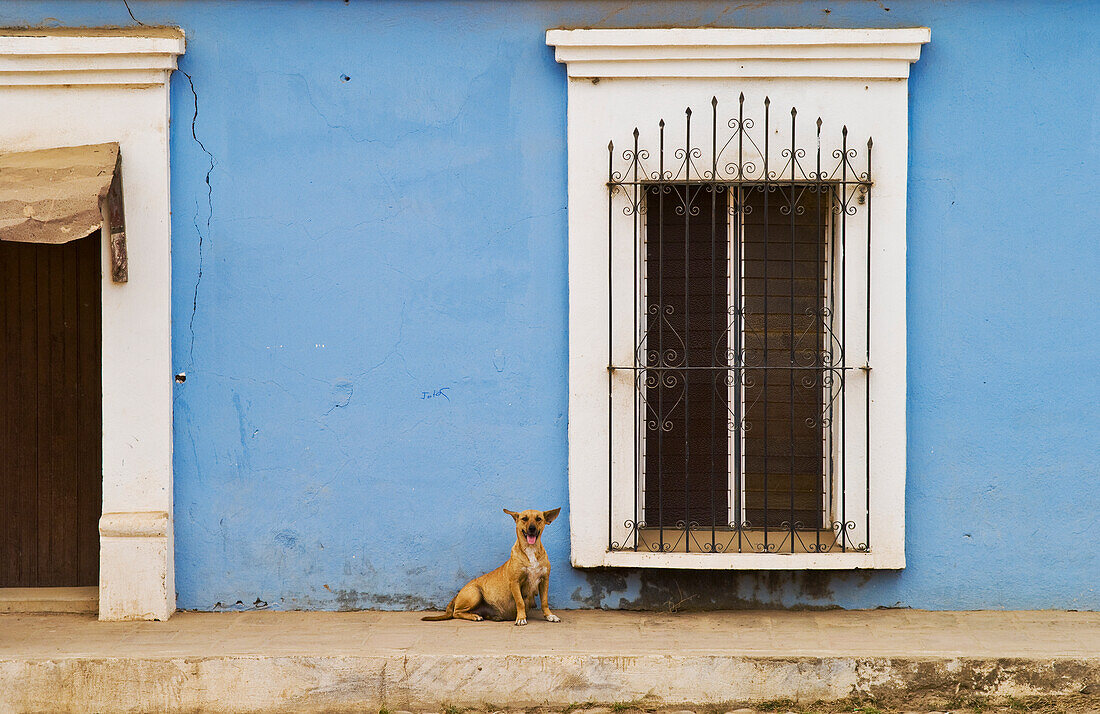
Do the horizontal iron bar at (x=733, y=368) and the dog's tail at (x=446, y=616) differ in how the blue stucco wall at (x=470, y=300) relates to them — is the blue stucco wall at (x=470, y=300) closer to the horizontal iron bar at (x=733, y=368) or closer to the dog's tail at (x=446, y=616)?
the dog's tail at (x=446, y=616)

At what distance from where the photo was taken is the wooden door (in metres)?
5.63

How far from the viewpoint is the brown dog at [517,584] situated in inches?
193

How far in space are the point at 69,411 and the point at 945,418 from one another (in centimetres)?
485

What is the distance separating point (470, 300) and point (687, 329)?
3.78ft

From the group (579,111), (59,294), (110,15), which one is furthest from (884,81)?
(59,294)

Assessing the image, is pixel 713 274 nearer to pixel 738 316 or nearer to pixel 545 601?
pixel 738 316

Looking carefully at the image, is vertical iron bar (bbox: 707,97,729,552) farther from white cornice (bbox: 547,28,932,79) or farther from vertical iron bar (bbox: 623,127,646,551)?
vertical iron bar (bbox: 623,127,646,551)

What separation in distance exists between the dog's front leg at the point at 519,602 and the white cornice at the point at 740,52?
8.67ft

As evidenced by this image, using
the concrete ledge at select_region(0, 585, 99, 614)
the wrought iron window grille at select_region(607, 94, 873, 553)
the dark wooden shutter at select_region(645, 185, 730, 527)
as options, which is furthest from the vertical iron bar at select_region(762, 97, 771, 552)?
the concrete ledge at select_region(0, 585, 99, 614)

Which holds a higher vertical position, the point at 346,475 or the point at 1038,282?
the point at 1038,282

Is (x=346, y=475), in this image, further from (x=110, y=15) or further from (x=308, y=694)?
(x=110, y=15)

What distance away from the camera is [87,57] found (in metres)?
5.11

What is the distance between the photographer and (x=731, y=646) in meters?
4.66

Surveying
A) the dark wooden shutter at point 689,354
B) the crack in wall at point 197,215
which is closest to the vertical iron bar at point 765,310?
the dark wooden shutter at point 689,354
